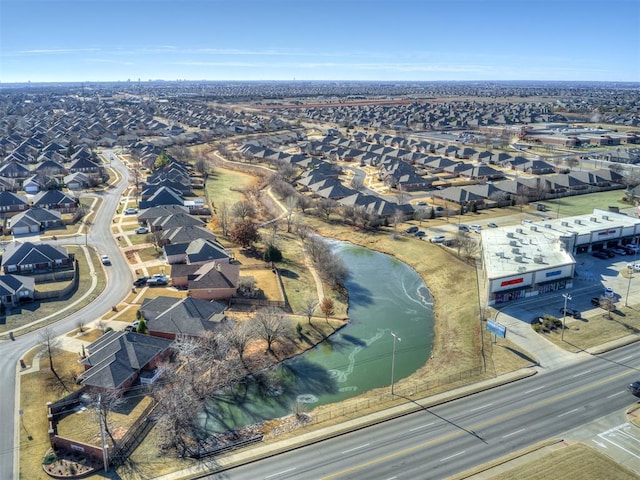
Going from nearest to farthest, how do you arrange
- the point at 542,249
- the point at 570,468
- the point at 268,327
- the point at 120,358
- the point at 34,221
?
the point at 570,468 → the point at 120,358 → the point at 268,327 → the point at 542,249 → the point at 34,221

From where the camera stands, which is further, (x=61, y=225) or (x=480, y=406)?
(x=61, y=225)

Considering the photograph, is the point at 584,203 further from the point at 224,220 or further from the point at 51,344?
the point at 51,344

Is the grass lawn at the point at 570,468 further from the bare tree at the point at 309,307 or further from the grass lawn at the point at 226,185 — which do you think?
the grass lawn at the point at 226,185

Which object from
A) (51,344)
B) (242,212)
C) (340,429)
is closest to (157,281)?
(51,344)

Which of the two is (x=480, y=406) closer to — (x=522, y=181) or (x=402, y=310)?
(x=402, y=310)

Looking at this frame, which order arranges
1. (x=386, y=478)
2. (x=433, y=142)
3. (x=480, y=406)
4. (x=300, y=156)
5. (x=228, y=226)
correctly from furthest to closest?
(x=433, y=142) < (x=300, y=156) < (x=228, y=226) < (x=480, y=406) < (x=386, y=478)

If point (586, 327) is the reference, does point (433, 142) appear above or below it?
above

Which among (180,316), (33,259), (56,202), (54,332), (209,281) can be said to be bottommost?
(54,332)

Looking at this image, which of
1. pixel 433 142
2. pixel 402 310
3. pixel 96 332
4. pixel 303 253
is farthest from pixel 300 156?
pixel 96 332
